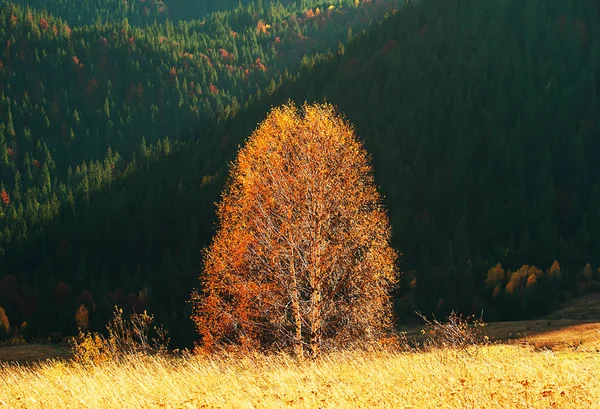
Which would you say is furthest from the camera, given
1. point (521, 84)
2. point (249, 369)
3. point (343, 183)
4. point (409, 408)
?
point (521, 84)

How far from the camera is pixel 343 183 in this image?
2836cm

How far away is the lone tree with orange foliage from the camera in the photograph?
26969 mm

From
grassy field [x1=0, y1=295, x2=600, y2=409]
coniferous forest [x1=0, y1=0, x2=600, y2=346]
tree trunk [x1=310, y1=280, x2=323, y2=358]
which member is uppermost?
grassy field [x1=0, y1=295, x2=600, y2=409]

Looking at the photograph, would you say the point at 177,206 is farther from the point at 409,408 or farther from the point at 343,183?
the point at 409,408

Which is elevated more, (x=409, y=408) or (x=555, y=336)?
(x=409, y=408)

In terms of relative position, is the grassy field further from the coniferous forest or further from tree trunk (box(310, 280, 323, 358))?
the coniferous forest

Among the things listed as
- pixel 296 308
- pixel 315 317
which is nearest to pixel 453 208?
pixel 315 317

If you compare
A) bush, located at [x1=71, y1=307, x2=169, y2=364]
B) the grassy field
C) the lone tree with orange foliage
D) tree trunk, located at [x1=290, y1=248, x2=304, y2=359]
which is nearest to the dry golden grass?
the grassy field

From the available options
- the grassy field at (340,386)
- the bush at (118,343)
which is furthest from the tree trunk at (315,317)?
the grassy field at (340,386)

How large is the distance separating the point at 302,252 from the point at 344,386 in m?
13.6

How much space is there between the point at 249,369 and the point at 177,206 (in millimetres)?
172188

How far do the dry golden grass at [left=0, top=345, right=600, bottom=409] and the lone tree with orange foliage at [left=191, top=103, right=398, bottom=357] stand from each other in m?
8.22

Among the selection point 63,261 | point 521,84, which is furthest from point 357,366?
point 63,261

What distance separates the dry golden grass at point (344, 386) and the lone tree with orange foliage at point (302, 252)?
822cm
